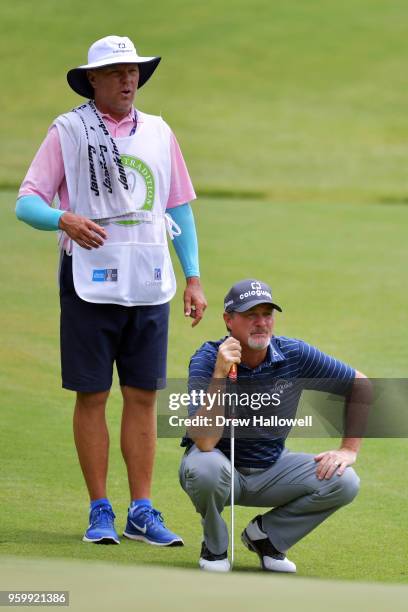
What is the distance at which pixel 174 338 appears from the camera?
878 cm

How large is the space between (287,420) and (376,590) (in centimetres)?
248

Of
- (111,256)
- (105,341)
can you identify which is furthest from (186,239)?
(105,341)

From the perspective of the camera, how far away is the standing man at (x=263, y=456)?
177 inches

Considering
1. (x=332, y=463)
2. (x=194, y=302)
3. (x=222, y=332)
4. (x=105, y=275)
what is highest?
(x=105, y=275)

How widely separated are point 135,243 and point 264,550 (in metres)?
1.12

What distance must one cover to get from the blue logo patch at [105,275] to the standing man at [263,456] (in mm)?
427

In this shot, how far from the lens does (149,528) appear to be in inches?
194

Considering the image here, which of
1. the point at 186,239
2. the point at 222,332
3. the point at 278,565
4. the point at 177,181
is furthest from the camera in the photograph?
the point at 222,332

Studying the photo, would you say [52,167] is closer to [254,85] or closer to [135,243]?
[135,243]

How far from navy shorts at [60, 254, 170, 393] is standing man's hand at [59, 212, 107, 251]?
11.3 inches

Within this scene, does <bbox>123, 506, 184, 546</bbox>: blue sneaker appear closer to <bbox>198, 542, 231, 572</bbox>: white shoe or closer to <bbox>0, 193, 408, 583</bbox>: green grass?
<bbox>0, 193, 408, 583</bbox>: green grass

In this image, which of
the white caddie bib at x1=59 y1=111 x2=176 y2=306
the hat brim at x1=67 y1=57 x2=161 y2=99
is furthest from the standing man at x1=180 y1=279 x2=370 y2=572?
the hat brim at x1=67 y1=57 x2=161 y2=99

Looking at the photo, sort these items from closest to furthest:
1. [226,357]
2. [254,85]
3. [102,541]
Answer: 1. [226,357]
2. [102,541]
3. [254,85]

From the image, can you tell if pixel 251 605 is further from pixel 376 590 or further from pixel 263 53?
pixel 263 53
